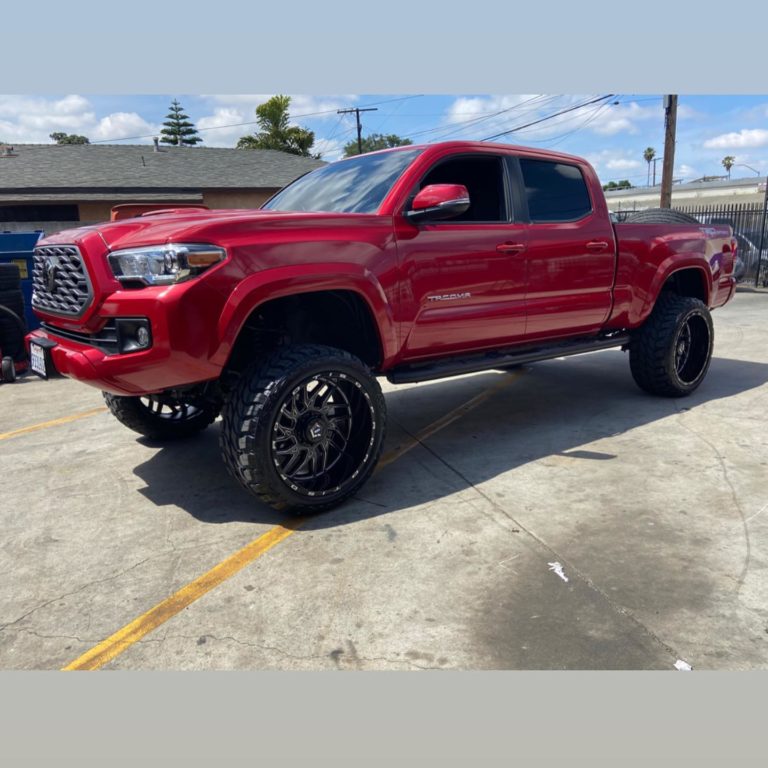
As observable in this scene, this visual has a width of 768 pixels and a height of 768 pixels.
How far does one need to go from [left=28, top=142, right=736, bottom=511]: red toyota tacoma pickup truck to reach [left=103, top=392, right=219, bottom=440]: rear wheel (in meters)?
0.01

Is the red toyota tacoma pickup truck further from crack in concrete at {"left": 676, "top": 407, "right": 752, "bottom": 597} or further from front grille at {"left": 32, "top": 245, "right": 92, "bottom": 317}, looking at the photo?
crack in concrete at {"left": 676, "top": 407, "right": 752, "bottom": 597}

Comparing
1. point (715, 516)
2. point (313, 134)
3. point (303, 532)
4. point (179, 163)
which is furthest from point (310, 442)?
point (313, 134)

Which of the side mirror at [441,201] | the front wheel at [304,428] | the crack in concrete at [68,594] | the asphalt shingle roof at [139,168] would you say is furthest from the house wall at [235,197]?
the crack in concrete at [68,594]

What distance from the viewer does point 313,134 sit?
1495 inches

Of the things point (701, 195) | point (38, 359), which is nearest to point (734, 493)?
point (38, 359)

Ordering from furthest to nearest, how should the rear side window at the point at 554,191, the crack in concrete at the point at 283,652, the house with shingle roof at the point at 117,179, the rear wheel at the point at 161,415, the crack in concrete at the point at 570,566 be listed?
the house with shingle roof at the point at 117,179 < the rear side window at the point at 554,191 < the rear wheel at the point at 161,415 < the crack in concrete at the point at 570,566 < the crack in concrete at the point at 283,652

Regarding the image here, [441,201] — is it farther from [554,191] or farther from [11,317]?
[11,317]

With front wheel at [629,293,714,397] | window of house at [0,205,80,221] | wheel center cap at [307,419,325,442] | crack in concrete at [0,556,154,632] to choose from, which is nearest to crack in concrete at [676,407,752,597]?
front wheel at [629,293,714,397]

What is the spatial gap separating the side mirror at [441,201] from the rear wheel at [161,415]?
2.01 meters

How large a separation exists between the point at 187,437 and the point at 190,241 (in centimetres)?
239

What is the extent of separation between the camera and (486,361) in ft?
15.2

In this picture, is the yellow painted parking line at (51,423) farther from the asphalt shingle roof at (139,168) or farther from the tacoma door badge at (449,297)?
the asphalt shingle roof at (139,168)

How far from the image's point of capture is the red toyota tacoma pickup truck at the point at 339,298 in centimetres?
321

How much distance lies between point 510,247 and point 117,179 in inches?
889
